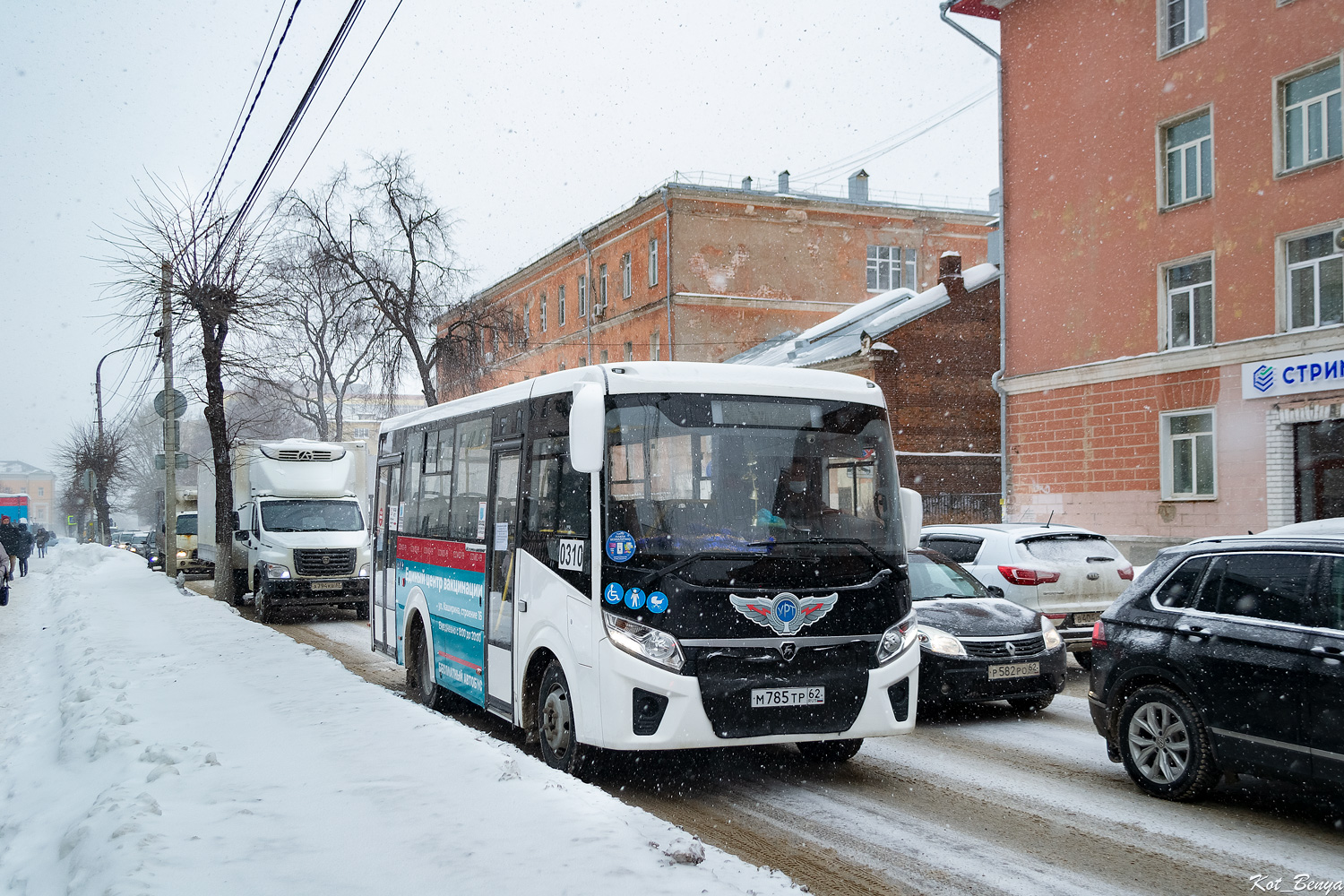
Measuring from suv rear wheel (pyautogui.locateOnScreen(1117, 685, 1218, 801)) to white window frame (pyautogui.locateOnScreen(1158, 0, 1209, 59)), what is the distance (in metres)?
18.3

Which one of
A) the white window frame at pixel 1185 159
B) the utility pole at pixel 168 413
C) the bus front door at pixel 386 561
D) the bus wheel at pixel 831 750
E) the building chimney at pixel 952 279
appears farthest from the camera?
the building chimney at pixel 952 279

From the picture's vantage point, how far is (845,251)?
45.3 m

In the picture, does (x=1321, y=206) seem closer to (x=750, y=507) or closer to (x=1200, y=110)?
(x=1200, y=110)

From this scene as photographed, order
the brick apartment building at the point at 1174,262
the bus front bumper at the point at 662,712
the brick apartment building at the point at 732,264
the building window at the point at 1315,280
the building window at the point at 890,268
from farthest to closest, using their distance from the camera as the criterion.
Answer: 1. the building window at the point at 890,268
2. the brick apartment building at the point at 732,264
3. the brick apartment building at the point at 1174,262
4. the building window at the point at 1315,280
5. the bus front bumper at the point at 662,712

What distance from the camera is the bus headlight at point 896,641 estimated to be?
699 centimetres

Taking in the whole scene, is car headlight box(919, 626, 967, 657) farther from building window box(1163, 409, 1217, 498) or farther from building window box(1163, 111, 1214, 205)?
building window box(1163, 111, 1214, 205)

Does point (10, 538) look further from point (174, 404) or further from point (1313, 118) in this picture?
point (1313, 118)

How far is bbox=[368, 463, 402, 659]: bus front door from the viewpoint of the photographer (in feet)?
36.6

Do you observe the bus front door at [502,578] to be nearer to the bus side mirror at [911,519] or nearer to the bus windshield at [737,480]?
the bus windshield at [737,480]

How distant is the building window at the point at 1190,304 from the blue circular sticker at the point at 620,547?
1756 centimetres

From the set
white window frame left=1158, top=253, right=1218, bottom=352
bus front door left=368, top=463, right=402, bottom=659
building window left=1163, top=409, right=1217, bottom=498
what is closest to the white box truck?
bus front door left=368, top=463, right=402, bottom=659

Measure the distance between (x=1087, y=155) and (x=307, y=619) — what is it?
1840 centimetres

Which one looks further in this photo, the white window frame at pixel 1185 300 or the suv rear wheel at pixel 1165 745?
the white window frame at pixel 1185 300

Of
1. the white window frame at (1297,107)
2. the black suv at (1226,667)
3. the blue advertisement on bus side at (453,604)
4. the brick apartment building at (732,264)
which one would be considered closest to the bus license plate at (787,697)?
the black suv at (1226,667)
